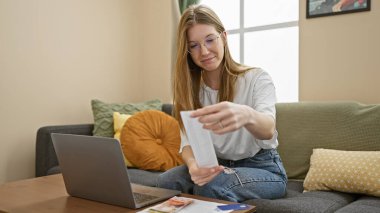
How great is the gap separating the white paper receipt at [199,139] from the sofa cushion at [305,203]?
39 cm

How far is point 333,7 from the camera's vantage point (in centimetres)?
220

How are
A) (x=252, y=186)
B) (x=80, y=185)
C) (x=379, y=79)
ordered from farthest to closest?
(x=379, y=79)
(x=252, y=186)
(x=80, y=185)

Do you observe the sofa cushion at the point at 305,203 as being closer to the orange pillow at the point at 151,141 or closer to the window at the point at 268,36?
the orange pillow at the point at 151,141

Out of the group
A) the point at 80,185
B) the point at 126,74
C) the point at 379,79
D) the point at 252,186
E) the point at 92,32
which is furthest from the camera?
the point at 126,74

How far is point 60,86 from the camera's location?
2684mm

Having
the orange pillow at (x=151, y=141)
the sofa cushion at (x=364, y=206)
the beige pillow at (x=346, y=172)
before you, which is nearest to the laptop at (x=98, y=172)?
the sofa cushion at (x=364, y=206)

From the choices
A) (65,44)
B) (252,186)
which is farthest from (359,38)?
(65,44)


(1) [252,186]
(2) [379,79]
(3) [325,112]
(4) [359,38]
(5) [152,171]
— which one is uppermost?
(4) [359,38]

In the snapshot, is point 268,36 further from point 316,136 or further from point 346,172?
point 346,172

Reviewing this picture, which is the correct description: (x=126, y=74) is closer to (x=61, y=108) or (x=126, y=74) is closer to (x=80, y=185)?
(x=61, y=108)

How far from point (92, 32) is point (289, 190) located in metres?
1.95

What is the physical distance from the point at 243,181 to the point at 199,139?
0.39m

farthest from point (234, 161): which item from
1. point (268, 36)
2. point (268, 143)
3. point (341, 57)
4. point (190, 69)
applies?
point (268, 36)

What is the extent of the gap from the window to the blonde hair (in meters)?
1.14
